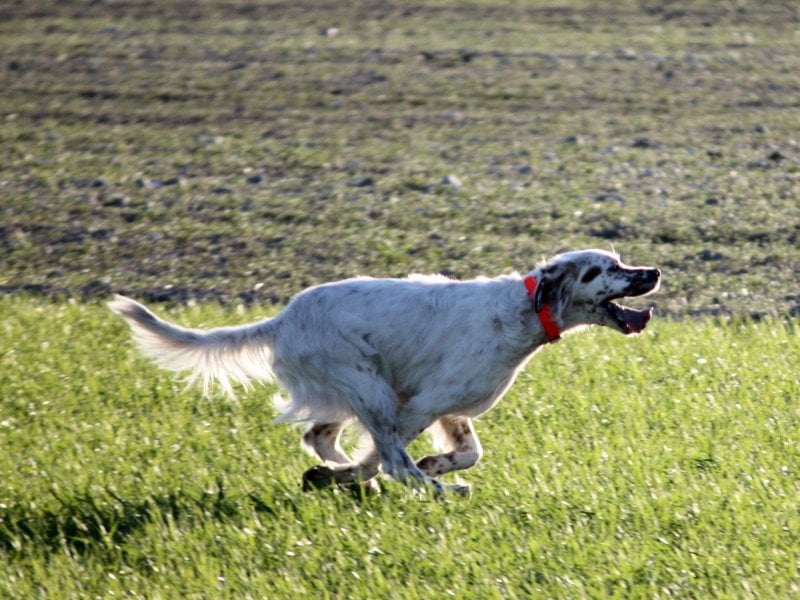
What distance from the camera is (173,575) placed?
5105 mm

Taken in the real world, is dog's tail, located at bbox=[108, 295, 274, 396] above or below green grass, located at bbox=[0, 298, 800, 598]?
above

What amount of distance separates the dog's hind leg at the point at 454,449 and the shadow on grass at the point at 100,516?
0.81m

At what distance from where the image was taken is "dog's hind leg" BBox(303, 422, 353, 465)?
623 centimetres

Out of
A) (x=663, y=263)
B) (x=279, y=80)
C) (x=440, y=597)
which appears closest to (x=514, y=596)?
(x=440, y=597)

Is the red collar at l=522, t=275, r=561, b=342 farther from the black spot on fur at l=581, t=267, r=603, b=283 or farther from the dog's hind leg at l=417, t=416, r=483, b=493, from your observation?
the dog's hind leg at l=417, t=416, r=483, b=493

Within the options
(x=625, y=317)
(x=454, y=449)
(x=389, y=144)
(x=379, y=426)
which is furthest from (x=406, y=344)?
(x=389, y=144)

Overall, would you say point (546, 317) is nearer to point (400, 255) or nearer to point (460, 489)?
point (460, 489)

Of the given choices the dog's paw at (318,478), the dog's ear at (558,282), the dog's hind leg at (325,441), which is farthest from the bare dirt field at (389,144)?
the dog's paw at (318,478)

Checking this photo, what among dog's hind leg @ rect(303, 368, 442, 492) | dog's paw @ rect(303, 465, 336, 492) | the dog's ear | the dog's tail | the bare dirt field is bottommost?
the bare dirt field

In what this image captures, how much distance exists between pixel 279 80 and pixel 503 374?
11.8m

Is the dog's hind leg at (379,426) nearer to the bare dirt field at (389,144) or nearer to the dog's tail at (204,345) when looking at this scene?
the dog's tail at (204,345)

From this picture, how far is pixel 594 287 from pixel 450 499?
113 centimetres

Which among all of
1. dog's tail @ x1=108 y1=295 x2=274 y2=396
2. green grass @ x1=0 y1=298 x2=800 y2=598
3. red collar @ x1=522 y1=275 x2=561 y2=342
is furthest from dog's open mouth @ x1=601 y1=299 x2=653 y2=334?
dog's tail @ x1=108 y1=295 x2=274 y2=396

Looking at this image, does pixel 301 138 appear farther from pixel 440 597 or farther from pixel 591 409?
pixel 440 597
